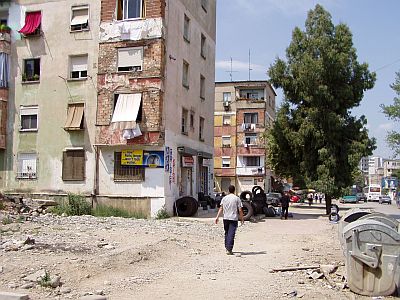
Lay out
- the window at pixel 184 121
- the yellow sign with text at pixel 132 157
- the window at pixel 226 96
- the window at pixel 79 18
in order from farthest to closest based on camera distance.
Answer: the window at pixel 226 96 → the window at pixel 184 121 → the window at pixel 79 18 → the yellow sign with text at pixel 132 157

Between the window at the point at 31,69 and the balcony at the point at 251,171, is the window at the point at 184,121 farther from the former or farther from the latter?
the balcony at the point at 251,171

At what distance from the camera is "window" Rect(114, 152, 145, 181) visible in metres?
24.0

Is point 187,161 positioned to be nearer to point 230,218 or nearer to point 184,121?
point 184,121

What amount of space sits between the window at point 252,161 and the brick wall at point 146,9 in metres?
36.0

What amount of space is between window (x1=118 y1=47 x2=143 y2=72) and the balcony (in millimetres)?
35459

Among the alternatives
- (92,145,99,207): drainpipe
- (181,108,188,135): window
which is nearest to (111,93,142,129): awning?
(92,145,99,207): drainpipe

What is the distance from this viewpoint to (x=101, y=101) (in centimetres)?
2484

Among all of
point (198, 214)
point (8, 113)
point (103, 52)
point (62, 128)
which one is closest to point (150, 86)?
point (103, 52)

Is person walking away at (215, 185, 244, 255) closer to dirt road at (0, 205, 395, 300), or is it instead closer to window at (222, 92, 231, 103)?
dirt road at (0, 205, 395, 300)

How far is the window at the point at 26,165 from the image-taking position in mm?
26172

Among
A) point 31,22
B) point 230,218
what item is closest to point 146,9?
point 31,22

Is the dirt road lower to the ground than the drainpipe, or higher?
lower

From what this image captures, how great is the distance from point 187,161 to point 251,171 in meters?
32.0

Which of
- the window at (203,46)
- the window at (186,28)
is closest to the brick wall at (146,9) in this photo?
the window at (186,28)
